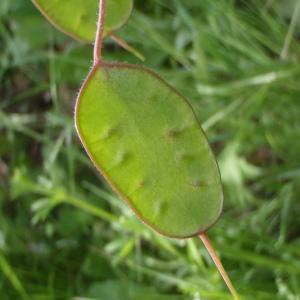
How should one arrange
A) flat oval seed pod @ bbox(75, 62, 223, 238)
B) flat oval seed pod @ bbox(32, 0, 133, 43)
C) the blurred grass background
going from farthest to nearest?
the blurred grass background
flat oval seed pod @ bbox(32, 0, 133, 43)
flat oval seed pod @ bbox(75, 62, 223, 238)

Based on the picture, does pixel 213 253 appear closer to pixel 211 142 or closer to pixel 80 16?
pixel 80 16

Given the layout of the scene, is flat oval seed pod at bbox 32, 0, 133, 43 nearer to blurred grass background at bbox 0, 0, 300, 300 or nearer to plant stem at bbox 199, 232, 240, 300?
plant stem at bbox 199, 232, 240, 300

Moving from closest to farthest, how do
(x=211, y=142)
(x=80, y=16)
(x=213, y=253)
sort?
(x=213, y=253)
(x=80, y=16)
(x=211, y=142)

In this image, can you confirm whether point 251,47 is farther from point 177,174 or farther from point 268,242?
point 177,174

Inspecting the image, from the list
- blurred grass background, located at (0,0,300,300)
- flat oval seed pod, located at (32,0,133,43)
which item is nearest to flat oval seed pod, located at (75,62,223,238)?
flat oval seed pod, located at (32,0,133,43)

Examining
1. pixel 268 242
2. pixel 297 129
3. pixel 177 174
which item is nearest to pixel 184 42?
pixel 297 129

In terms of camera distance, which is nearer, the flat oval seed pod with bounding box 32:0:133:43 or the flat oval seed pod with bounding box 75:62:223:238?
the flat oval seed pod with bounding box 75:62:223:238

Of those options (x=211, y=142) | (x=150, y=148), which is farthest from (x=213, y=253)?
(x=211, y=142)

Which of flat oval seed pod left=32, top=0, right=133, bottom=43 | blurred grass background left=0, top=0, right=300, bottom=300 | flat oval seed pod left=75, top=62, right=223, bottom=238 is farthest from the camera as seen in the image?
blurred grass background left=0, top=0, right=300, bottom=300
